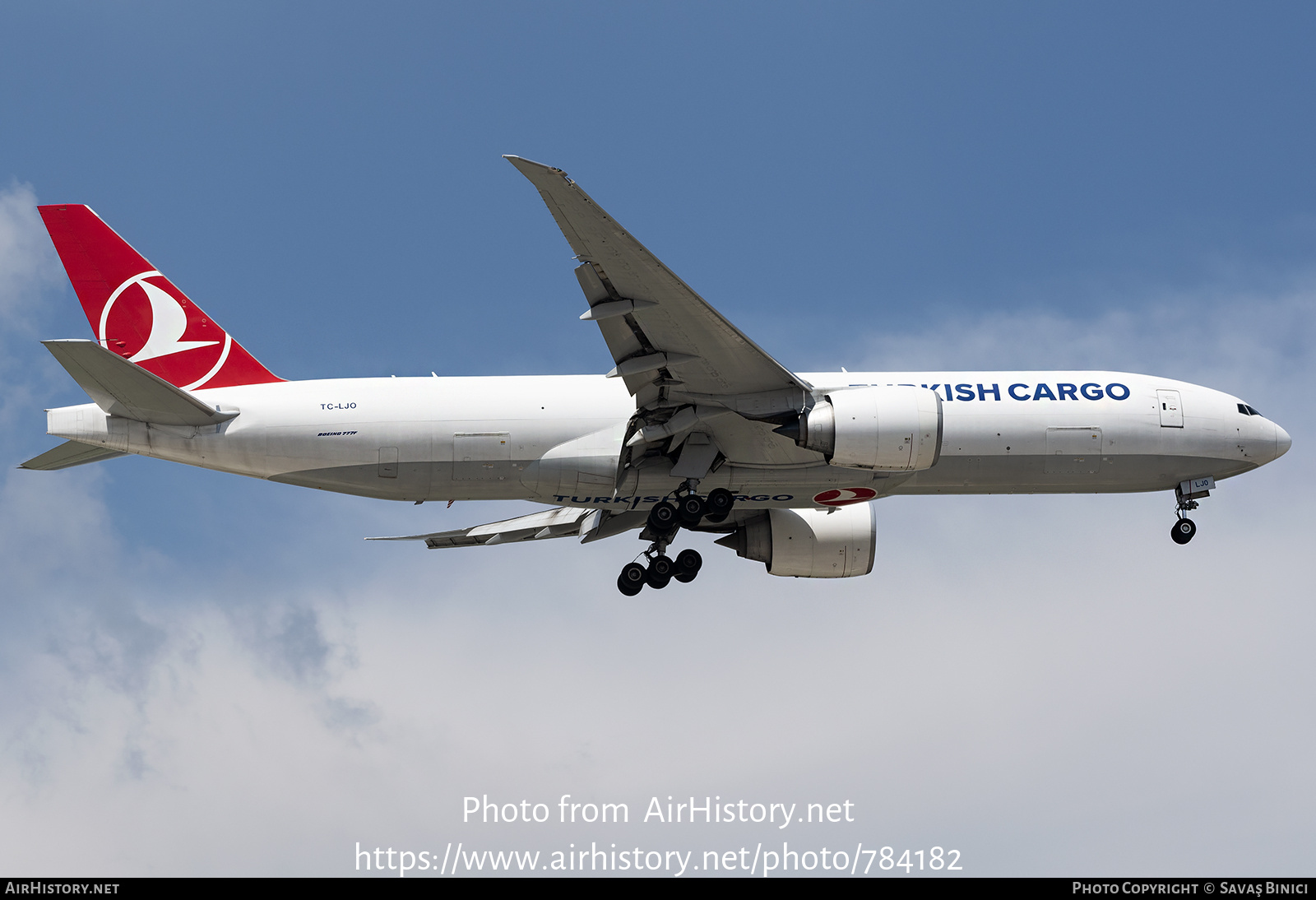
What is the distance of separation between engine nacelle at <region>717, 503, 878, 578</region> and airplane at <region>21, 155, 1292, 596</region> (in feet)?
4.28

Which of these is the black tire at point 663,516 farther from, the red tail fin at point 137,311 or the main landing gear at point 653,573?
the red tail fin at point 137,311

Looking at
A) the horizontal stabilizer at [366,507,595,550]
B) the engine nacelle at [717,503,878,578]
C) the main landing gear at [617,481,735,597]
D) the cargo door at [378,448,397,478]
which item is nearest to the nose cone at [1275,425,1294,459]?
the engine nacelle at [717,503,878,578]

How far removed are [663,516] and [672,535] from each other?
75cm

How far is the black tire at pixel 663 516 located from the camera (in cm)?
2795

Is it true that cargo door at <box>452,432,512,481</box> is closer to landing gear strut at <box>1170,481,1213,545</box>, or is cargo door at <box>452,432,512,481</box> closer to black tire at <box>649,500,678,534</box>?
black tire at <box>649,500,678,534</box>

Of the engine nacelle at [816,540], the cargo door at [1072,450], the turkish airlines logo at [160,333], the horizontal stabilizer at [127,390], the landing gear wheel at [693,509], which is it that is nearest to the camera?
the horizontal stabilizer at [127,390]

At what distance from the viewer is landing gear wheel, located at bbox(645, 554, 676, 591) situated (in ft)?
95.5

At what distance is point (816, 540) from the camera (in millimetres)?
32125

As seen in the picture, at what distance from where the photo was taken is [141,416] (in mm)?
26953

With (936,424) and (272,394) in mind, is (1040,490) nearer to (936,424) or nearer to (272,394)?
(936,424)

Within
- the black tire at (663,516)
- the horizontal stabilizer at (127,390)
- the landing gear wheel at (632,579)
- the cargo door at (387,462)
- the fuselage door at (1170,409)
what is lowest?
A: the landing gear wheel at (632,579)

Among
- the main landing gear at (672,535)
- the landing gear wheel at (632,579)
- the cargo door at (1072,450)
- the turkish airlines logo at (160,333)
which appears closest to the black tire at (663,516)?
the main landing gear at (672,535)

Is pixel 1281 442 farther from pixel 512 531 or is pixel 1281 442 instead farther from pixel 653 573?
pixel 512 531

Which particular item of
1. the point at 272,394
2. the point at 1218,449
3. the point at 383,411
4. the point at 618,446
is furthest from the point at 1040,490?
the point at 272,394
